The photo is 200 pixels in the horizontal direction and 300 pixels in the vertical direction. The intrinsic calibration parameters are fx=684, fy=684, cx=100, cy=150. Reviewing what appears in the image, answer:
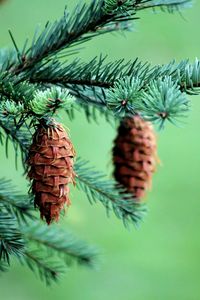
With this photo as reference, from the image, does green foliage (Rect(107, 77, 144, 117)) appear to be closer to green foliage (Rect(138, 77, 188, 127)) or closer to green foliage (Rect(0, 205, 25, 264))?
green foliage (Rect(138, 77, 188, 127))

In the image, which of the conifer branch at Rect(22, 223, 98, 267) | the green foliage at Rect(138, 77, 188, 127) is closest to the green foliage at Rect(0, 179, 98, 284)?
the conifer branch at Rect(22, 223, 98, 267)

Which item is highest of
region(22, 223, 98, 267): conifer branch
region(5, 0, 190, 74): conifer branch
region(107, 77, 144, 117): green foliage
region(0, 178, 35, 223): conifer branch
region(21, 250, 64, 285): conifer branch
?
region(5, 0, 190, 74): conifer branch

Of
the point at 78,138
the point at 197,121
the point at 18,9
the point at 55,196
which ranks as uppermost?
the point at 18,9

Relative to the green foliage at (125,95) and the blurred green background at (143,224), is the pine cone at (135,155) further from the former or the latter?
the blurred green background at (143,224)

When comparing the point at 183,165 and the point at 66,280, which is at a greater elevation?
the point at 183,165

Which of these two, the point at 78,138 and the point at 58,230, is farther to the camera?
the point at 78,138

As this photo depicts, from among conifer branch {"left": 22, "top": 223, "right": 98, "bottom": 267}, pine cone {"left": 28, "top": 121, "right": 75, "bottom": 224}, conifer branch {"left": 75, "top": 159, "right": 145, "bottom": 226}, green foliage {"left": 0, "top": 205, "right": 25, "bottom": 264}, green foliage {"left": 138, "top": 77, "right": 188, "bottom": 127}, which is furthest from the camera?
conifer branch {"left": 22, "top": 223, "right": 98, "bottom": 267}

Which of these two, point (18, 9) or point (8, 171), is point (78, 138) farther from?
point (18, 9)

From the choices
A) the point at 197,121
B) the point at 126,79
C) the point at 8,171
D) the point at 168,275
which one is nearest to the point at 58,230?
the point at 126,79
